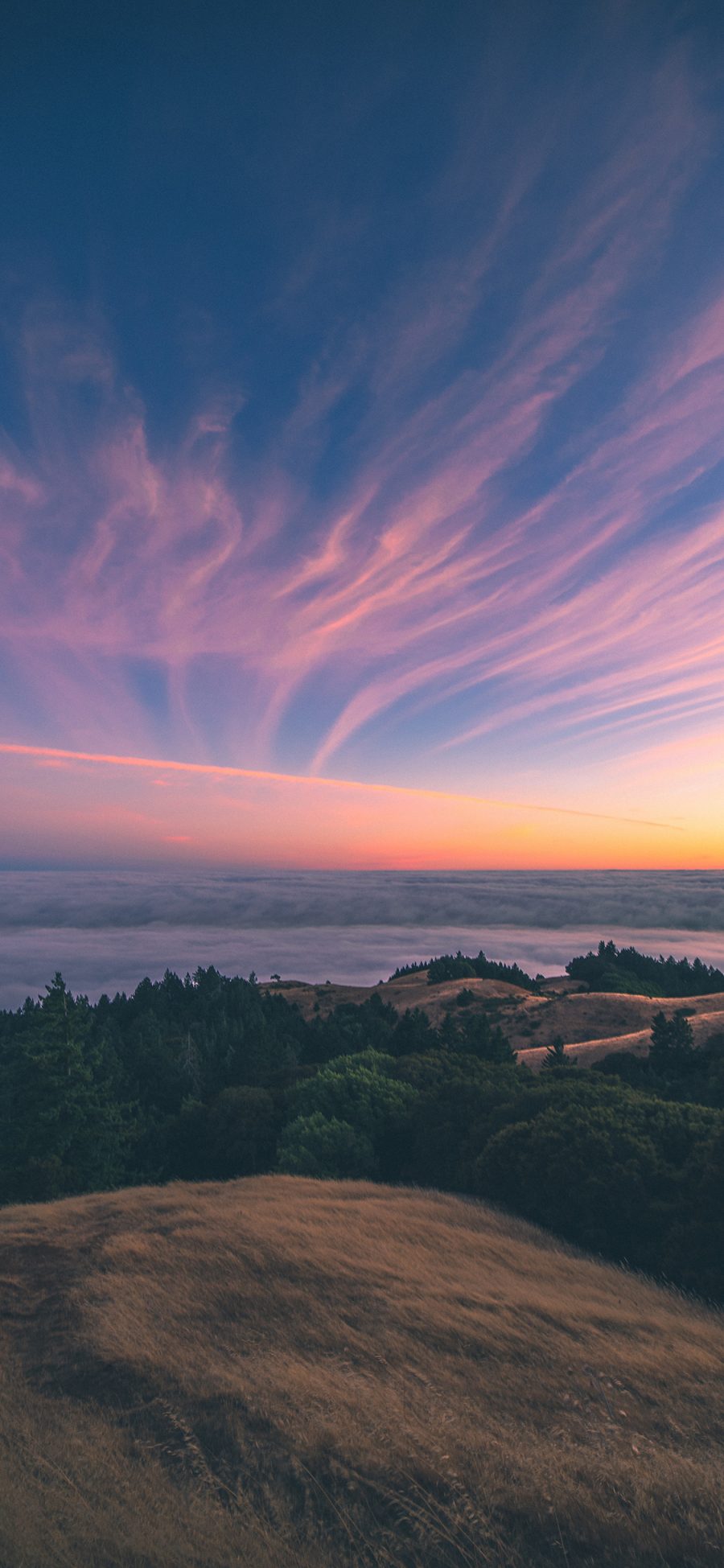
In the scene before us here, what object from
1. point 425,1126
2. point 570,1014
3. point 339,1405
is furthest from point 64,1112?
point 570,1014

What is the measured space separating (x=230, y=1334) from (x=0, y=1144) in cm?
3608

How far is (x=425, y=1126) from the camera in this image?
105 ft

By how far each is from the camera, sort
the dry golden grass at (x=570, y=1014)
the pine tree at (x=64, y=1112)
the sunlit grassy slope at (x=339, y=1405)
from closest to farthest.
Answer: the sunlit grassy slope at (x=339, y=1405) < the pine tree at (x=64, y=1112) < the dry golden grass at (x=570, y=1014)

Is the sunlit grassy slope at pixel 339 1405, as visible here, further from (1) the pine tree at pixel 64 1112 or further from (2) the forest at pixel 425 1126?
(1) the pine tree at pixel 64 1112

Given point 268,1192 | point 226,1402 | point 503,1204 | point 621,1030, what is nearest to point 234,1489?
point 226,1402

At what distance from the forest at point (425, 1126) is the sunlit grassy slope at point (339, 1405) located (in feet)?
11.6

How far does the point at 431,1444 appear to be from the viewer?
9094 millimetres

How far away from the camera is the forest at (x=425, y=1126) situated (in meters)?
21.8

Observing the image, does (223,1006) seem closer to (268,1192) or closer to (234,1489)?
(268,1192)

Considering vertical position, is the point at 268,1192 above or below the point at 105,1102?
above

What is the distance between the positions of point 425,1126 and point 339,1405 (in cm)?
2351

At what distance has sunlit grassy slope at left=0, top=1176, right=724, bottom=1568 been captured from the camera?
293 inches

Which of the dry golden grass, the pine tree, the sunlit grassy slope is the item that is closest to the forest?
the pine tree

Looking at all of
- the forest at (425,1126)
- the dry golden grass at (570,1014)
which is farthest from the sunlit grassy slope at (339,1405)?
the dry golden grass at (570,1014)
